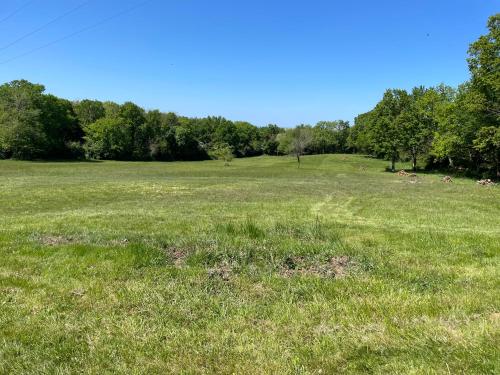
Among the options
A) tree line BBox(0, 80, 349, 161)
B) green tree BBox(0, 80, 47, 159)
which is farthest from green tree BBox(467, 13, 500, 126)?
green tree BBox(0, 80, 47, 159)

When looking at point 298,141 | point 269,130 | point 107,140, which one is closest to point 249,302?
point 298,141

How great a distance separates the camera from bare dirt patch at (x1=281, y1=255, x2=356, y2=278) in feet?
27.4

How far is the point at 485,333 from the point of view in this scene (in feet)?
17.1

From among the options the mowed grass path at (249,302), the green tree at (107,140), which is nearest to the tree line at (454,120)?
the mowed grass path at (249,302)

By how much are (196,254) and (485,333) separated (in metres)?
5.88

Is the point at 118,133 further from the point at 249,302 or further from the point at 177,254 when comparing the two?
the point at 249,302

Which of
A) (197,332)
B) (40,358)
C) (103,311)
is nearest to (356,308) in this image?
(197,332)

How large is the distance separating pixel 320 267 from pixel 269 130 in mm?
159638

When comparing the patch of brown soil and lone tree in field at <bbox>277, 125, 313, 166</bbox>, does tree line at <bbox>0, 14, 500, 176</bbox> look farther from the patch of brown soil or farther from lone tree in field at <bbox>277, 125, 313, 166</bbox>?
the patch of brown soil

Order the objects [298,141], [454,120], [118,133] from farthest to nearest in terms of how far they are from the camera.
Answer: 1. [118,133]
2. [298,141]
3. [454,120]

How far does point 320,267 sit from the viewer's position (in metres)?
8.71

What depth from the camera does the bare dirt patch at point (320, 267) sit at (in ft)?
27.4

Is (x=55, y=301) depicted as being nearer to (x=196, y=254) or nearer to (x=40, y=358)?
(x=40, y=358)

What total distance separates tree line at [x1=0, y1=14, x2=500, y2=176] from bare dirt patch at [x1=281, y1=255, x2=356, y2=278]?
47.8 metres
